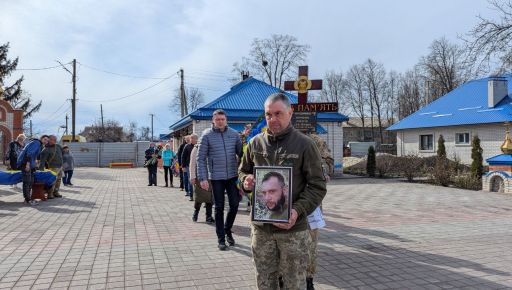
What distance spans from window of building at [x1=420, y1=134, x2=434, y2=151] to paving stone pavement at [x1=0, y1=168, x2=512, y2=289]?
776 inches

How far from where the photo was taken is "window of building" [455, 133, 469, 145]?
85.4ft

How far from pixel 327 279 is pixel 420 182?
14562 millimetres

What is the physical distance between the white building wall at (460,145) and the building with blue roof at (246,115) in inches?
260

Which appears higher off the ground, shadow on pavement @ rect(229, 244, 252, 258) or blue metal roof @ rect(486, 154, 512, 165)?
blue metal roof @ rect(486, 154, 512, 165)

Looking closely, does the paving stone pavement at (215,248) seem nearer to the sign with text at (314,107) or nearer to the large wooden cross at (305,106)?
the large wooden cross at (305,106)

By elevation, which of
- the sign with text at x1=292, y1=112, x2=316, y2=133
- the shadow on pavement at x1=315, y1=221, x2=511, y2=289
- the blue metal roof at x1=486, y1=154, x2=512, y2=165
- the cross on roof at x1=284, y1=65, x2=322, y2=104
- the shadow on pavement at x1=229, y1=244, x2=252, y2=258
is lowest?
the shadow on pavement at x1=315, y1=221, x2=511, y2=289

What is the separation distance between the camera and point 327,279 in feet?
15.3

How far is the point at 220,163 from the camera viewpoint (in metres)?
5.78

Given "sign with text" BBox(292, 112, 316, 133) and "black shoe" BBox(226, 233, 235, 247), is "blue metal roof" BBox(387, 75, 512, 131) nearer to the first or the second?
"sign with text" BBox(292, 112, 316, 133)

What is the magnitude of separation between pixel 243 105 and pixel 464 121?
13855mm

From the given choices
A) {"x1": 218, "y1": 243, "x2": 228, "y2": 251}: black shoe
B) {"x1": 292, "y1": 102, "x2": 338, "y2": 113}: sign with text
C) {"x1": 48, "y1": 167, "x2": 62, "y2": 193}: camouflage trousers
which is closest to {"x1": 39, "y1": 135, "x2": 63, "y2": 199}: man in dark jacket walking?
{"x1": 48, "y1": 167, "x2": 62, "y2": 193}: camouflage trousers

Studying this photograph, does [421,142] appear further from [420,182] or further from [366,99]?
[366,99]

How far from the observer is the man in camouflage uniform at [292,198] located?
9.43 ft

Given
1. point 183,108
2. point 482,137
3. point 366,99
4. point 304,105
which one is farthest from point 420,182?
point 366,99
